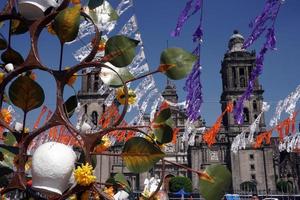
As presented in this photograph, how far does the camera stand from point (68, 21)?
4.39 ft

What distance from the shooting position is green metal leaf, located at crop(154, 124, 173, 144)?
1436 millimetres

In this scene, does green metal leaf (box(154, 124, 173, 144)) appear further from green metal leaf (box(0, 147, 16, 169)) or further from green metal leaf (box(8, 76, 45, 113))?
green metal leaf (box(0, 147, 16, 169))

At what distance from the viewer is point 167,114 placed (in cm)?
146

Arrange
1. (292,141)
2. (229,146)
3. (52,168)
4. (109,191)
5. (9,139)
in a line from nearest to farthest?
1. (52,168)
2. (109,191)
3. (9,139)
4. (292,141)
5. (229,146)

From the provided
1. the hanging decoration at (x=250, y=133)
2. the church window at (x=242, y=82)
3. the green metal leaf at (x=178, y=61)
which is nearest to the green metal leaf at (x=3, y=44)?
the green metal leaf at (x=178, y=61)

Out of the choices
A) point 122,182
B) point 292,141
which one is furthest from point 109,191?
point 292,141

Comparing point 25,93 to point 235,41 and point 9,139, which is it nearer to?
point 9,139

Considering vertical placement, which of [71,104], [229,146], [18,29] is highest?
[229,146]

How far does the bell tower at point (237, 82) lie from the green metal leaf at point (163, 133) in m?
33.4

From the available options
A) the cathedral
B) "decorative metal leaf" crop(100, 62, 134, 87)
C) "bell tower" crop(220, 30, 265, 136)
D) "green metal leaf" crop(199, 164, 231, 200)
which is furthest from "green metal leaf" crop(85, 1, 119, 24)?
"bell tower" crop(220, 30, 265, 136)

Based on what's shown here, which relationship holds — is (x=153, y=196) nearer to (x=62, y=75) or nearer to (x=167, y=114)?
(x=167, y=114)

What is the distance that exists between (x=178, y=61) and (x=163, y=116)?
22cm

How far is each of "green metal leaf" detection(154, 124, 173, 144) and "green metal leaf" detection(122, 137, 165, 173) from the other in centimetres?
8

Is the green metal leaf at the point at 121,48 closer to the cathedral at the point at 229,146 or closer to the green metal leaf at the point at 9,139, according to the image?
the green metal leaf at the point at 9,139
